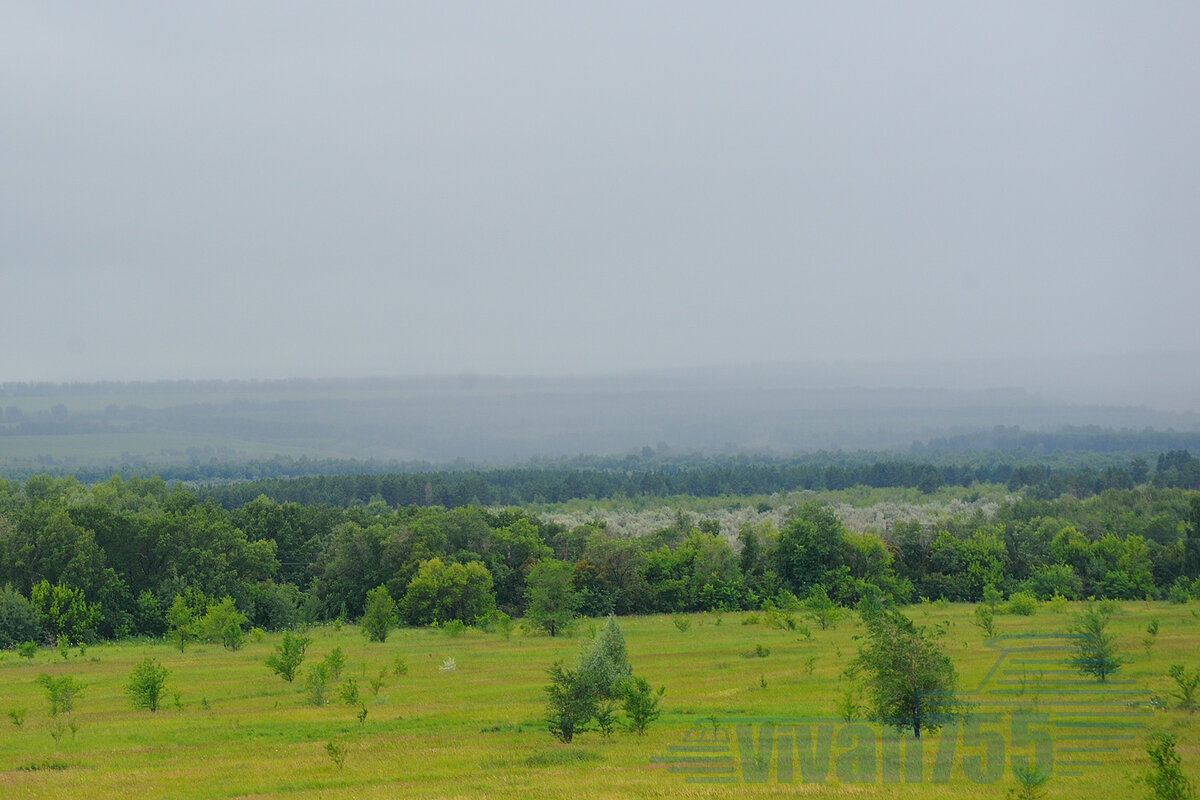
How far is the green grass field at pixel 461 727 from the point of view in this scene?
2472 cm

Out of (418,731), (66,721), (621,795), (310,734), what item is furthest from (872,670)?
(66,721)

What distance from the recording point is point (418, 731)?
111ft

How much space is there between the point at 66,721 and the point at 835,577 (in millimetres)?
73376

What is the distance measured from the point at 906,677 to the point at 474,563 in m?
60.4

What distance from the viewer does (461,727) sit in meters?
34.5

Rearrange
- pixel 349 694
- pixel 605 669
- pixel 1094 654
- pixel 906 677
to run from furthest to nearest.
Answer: pixel 349 694, pixel 1094 654, pixel 605 669, pixel 906 677

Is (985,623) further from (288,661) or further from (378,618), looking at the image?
(288,661)

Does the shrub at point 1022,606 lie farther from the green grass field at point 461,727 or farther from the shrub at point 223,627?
the shrub at point 223,627

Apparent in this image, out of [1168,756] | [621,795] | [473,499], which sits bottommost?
[473,499]

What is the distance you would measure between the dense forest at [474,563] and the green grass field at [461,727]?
18.4m

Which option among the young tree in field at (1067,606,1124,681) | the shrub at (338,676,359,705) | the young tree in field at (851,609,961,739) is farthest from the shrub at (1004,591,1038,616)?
the shrub at (338,676,359,705)

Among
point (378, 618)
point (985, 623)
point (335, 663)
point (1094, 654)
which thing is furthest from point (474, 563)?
point (1094, 654)

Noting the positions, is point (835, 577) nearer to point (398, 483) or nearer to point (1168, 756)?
point (1168, 756)

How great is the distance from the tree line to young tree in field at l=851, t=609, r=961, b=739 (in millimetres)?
42809
